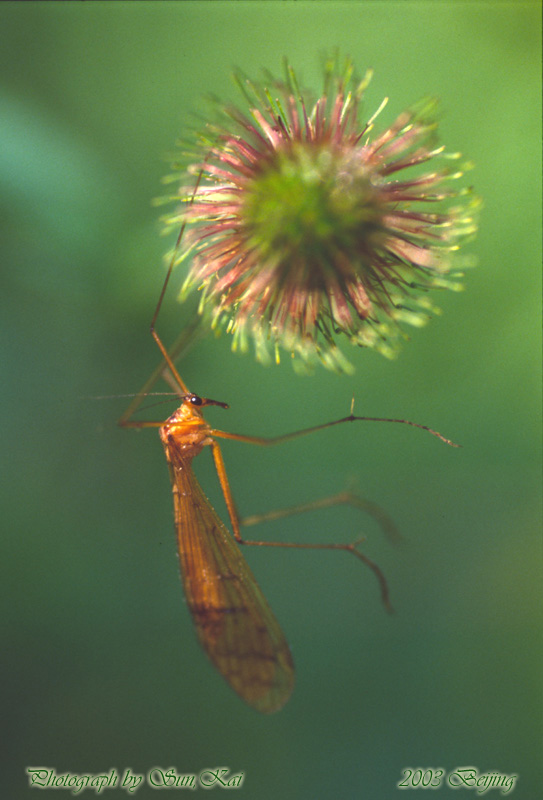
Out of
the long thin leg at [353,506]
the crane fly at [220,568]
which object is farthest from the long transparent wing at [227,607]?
the long thin leg at [353,506]

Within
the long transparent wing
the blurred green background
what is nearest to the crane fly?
the long transparent wing

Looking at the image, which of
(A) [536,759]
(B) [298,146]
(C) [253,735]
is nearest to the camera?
(B) [298,146]

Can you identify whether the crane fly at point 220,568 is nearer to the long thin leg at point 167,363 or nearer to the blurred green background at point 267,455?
the long thin leg at point 167,363

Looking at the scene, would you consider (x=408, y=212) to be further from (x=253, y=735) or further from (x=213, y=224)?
(x=253, y=735)

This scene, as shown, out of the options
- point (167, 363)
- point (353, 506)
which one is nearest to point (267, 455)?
point (353, 506)

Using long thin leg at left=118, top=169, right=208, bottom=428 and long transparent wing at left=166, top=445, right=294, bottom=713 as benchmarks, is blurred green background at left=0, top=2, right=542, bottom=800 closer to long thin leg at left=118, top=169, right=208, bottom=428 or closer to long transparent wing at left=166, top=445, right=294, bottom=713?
long thin leg at left=118, top=169, right=208, bottom=428

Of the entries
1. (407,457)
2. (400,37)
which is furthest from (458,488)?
(400,37)

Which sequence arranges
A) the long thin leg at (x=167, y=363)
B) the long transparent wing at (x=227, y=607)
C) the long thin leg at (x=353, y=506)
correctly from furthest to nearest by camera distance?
1. the long thin leg at (x=353, y=506)
2. the long thin leg at (x=167, y=363)
3. the long transparent wing at (x=227, y=607)
